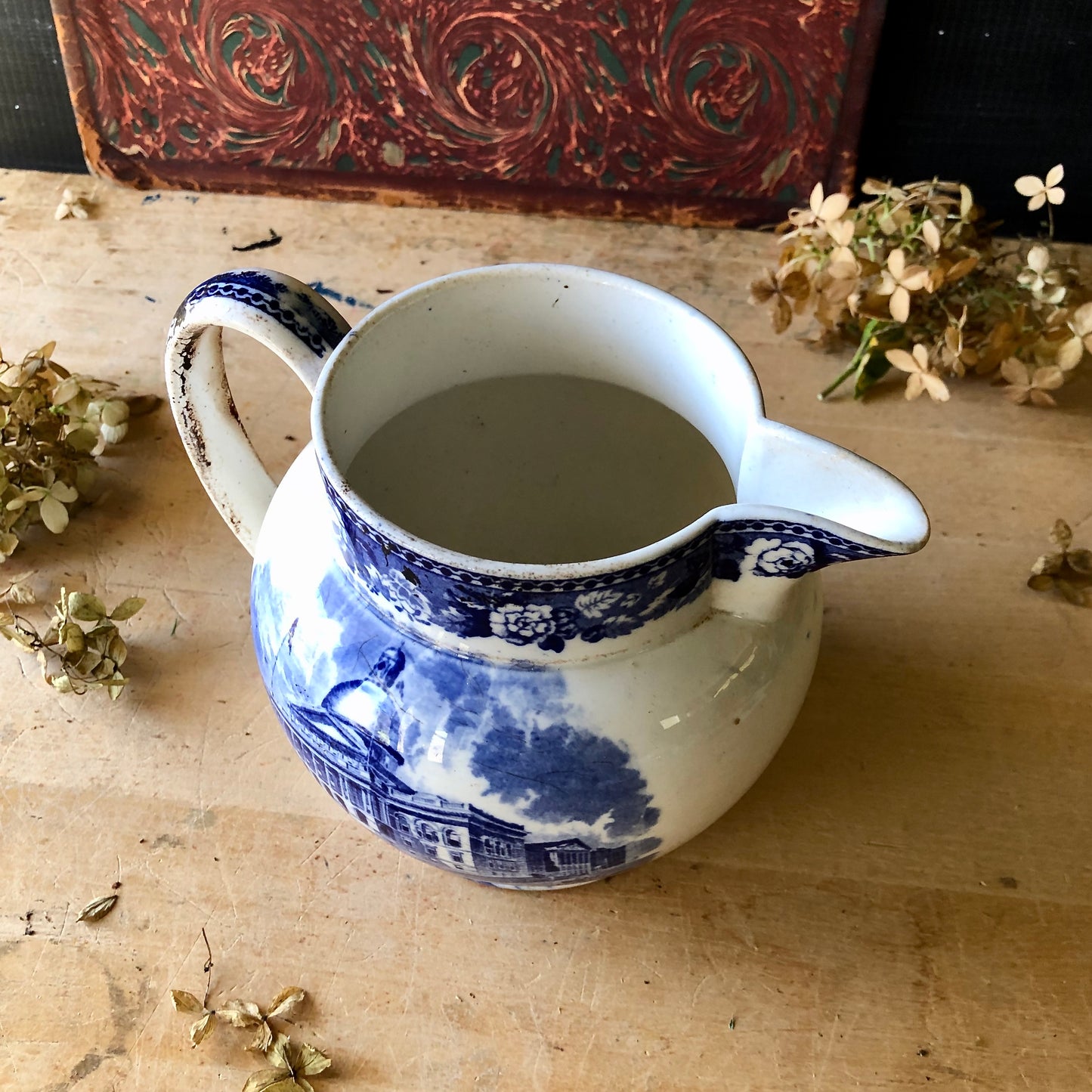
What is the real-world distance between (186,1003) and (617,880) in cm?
22

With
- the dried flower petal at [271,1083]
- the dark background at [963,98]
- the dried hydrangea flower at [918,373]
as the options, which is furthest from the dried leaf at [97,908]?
the dark background at [963,98]

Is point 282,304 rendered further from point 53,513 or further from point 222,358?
point 53,513

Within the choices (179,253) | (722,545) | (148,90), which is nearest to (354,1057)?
(722,545)

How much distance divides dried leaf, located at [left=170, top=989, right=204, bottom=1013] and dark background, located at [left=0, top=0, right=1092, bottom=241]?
77cm

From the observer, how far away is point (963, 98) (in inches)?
35.0

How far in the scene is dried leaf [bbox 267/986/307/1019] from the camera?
0.53m

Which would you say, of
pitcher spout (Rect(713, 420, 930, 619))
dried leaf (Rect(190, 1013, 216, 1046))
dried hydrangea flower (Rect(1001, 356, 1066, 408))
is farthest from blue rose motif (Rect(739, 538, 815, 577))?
dried hydrangea flower (Rect(1001, 356, 1066, 408))

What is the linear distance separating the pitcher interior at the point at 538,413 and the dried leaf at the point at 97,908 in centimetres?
24

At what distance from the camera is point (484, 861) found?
0.47m

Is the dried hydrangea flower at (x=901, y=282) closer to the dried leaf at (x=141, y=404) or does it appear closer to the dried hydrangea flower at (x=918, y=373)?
the dried hydrangea flower at (x=918, y=373)

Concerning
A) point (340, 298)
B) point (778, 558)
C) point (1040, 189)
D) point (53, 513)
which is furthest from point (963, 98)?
point (53, 513)

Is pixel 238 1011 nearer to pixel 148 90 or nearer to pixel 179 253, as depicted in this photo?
pixel 179 253

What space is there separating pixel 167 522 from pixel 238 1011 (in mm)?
332

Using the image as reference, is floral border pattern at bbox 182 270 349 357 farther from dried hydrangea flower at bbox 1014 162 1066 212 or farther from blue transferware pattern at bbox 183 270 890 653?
dried hydrangea flower at bbox 1014 162 1066 212
